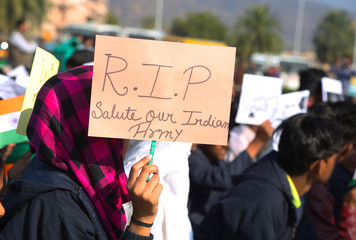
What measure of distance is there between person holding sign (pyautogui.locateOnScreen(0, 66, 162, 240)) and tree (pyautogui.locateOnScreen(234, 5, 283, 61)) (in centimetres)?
5911

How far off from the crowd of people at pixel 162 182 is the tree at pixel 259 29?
57348 millimetres

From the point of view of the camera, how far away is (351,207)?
273 cm

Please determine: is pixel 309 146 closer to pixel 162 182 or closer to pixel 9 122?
pixel 162 182

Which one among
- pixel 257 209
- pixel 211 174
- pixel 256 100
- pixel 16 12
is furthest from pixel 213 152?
pixel 16 12

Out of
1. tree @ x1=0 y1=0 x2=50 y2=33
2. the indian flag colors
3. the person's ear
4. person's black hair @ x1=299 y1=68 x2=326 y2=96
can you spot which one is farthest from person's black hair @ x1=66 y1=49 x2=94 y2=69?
tree @ x1=0 y1=0 x2=50 y2=33

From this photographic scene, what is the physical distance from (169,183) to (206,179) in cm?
123

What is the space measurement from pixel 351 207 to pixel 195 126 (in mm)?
1472

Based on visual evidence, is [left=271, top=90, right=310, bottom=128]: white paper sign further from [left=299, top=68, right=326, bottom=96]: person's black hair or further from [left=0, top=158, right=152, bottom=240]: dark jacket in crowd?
[left=0, top=158, right=152, bottom=240]: dark jacket in crowd

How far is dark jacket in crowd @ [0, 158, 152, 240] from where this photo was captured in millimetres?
1572

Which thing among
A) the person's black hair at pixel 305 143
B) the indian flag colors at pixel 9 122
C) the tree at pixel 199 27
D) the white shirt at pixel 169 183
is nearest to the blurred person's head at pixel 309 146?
the person's black hair at pixel 305 143

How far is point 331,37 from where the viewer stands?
250 feet

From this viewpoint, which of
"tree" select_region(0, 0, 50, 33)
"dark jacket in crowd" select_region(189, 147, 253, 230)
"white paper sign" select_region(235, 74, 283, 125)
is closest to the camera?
"dark jacket in crowd" select_region(189, 147, 253, 230)

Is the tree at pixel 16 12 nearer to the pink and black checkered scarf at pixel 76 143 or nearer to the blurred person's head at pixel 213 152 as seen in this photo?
the blurred person's head at pixel 213 152

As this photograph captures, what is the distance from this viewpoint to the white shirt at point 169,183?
83.1 inches
